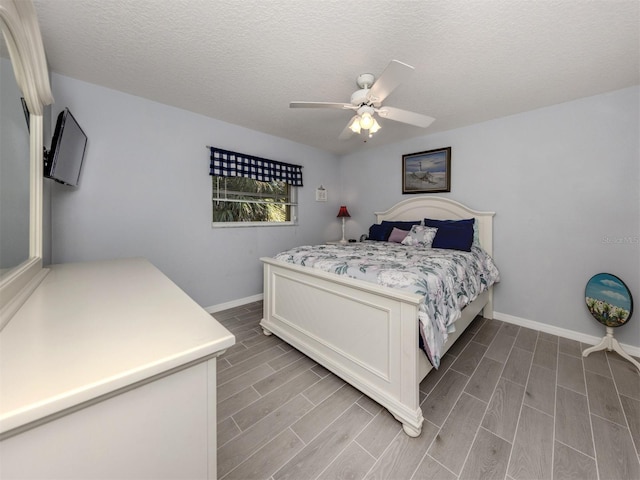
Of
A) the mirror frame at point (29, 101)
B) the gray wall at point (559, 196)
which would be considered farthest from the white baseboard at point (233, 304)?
the gray wall at point (559, 196)

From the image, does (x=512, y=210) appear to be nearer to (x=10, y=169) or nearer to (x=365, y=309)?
(x=365, y=309)

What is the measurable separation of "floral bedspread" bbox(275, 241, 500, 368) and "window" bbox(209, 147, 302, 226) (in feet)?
4.23

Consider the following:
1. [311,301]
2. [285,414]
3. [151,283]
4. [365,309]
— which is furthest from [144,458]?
[311,301]

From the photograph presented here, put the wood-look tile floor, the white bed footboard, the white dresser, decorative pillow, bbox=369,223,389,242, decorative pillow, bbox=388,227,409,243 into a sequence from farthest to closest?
decorative pillow, bbox=369,223,389,242, decorative pillow, bbox=388,227,409,243, the white bed footboard, the wood-look tile floor, the white dresser

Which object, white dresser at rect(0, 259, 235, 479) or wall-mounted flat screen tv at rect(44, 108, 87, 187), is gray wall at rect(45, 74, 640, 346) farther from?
white dresser at rect(0, 259, 235, 479)

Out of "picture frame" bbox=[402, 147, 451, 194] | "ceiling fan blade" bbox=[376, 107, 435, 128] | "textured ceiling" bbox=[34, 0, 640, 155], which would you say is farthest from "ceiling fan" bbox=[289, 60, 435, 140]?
"picture frame" bbox=[402, 147, 451, 194]

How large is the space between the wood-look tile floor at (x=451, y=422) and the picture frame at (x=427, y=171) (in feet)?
6.96

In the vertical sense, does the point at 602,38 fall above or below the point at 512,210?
above

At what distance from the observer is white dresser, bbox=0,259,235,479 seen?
1.38 feet

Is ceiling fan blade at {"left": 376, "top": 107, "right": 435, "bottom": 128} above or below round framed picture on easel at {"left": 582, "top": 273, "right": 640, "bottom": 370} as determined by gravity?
above

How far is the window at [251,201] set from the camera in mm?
3197

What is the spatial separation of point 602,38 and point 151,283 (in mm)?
3052

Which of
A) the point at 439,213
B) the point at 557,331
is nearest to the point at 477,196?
the point at 439,213

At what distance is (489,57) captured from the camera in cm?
180
